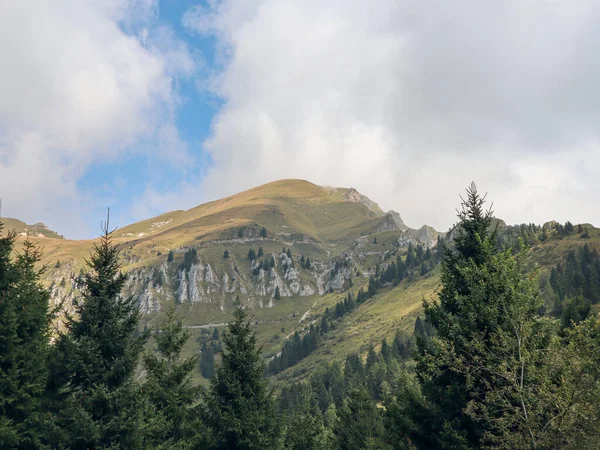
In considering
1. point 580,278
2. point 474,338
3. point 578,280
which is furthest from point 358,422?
point 578,280

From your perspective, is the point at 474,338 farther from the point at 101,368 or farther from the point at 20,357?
the point at 20,357

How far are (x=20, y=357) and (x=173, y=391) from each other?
35.1 feet

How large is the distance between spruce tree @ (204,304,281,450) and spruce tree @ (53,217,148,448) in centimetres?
764

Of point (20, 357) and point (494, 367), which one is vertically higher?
point (20, 357)

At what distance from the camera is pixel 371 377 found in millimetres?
171750

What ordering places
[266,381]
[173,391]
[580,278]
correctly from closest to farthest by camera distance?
[173,391]
[266,381]
[580,278]

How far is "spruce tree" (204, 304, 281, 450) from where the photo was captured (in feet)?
101

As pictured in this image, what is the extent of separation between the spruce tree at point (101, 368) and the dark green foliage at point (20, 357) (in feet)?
3.96

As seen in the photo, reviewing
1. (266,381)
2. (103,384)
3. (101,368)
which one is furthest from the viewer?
(266,381)

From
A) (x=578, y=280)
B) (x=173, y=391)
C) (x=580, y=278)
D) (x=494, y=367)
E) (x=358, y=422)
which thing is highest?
(x=494, y=367)

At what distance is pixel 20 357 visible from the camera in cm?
2577

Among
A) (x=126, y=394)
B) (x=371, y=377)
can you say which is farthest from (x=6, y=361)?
(x=371, y=377)

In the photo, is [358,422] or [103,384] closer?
[103,384]

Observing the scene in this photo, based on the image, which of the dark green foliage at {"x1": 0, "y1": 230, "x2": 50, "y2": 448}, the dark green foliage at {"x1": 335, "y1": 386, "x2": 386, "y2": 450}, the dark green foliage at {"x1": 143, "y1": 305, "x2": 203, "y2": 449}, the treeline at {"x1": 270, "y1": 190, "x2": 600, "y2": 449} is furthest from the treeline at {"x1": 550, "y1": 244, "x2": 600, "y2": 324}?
the dark green foliage at {"x1": 0, "y1": 230, "x2": 50, "y2": 448}
